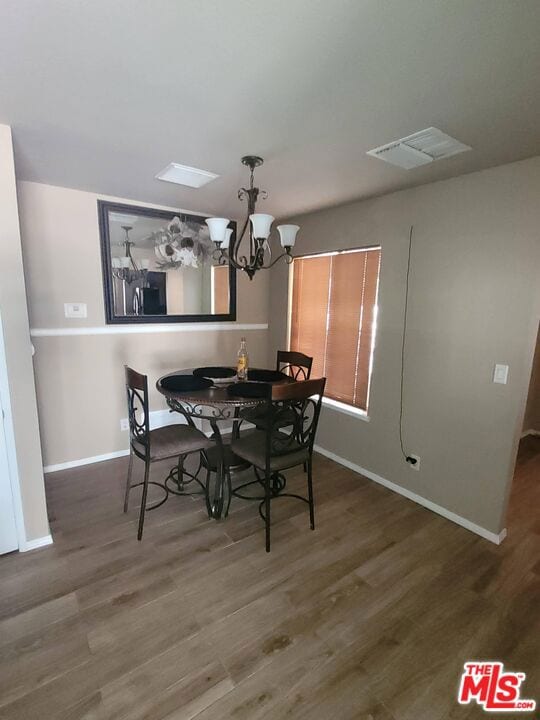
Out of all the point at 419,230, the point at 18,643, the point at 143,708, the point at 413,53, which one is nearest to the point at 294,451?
the point at 143,708

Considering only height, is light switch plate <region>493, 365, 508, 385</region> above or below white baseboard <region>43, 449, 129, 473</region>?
above

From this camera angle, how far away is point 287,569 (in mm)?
1925

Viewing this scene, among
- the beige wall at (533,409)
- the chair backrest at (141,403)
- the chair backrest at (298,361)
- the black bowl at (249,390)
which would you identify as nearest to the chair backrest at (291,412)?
the black bowl at (249,390)

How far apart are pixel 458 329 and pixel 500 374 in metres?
0.38

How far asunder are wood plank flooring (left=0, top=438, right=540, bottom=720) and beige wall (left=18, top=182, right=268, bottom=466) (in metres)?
0.73

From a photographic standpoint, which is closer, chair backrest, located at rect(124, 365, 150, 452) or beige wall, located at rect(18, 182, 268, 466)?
chair backrest, located at rect(124, 365, 150, 452)

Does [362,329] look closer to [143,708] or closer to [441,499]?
[441,499]

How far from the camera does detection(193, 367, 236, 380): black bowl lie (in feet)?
8.90

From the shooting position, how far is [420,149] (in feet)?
6.07

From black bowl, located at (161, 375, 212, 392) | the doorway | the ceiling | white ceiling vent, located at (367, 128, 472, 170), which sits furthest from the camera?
black bowl, located at (161, 375, 212, 392)

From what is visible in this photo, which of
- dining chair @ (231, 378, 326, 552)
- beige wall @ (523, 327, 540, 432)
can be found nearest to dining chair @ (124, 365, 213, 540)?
dining chair @ (231, 378, 326, 552)

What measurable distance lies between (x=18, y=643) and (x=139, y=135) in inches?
96.8

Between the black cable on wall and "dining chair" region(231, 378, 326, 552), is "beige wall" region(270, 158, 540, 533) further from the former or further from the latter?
"dining chair" region(231, 378, 326, 552)

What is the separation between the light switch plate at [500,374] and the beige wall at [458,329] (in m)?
0.03
